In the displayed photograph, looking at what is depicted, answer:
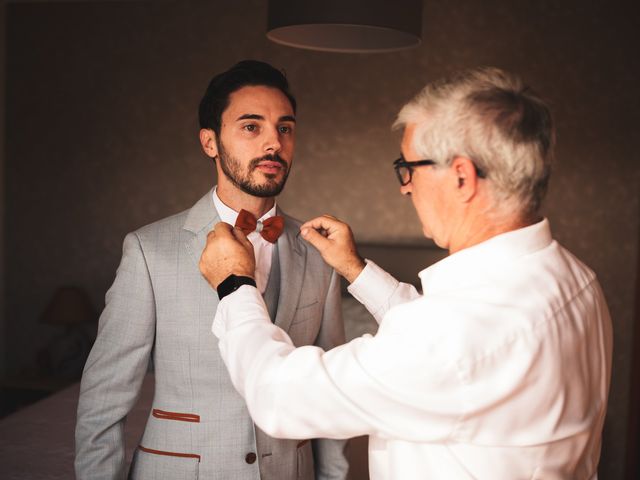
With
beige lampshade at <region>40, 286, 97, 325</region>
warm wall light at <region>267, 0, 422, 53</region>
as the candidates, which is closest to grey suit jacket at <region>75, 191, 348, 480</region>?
warm wall light at <region>267, 0, 422, 53</region>

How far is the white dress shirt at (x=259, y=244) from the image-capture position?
1625 millimetres

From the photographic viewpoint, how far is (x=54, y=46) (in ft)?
14.8

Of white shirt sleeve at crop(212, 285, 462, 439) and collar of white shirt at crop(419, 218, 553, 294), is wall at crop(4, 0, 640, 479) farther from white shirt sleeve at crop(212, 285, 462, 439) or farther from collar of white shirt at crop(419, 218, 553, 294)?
white shirt sleeve at crop(212, 285, 462, 439)

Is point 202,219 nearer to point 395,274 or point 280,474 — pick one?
point 280,474

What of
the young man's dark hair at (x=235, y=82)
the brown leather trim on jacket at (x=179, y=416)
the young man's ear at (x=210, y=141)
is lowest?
the brown leather trim on jacket at (x=179, y=416)

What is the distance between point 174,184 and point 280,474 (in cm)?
314

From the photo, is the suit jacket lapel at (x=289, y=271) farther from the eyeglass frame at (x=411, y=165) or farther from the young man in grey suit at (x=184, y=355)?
the eyeglass frame at (x=411, y=165)

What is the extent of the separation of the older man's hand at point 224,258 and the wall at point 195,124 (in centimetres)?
284

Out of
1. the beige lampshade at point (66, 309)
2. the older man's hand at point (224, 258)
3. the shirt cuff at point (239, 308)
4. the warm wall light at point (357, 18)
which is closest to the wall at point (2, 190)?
the beige lampshade at point (66, 309)

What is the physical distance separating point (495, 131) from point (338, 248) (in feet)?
2.02

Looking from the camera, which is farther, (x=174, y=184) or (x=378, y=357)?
(x=174, y=184)

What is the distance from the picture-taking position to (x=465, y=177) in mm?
1154

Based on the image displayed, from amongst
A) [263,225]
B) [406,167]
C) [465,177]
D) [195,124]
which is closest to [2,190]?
[195,124]

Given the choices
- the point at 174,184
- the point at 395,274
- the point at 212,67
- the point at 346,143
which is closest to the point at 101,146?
the point at 174,184
